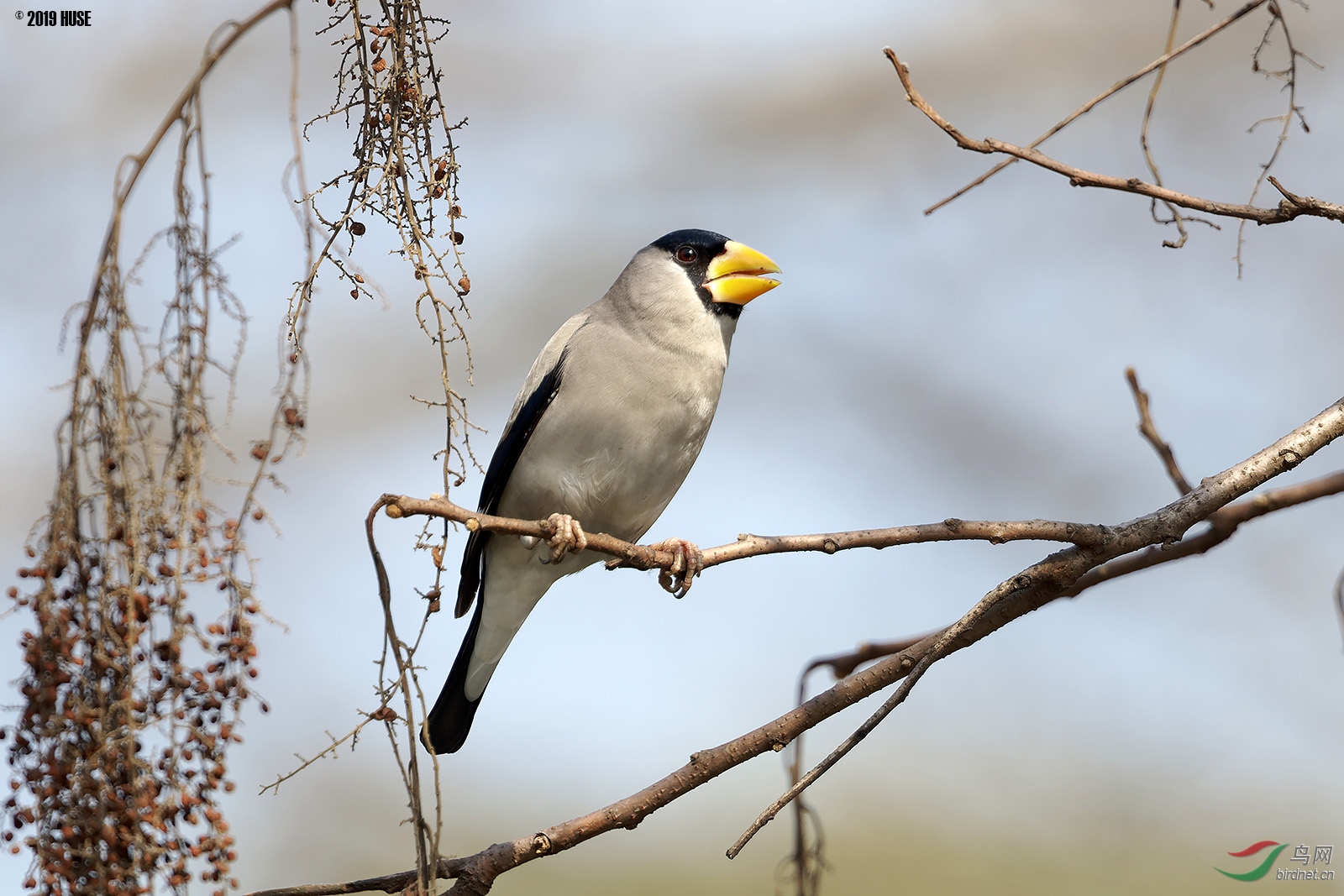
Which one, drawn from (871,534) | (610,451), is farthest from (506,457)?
(871,534)

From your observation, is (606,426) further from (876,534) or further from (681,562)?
(876,534)

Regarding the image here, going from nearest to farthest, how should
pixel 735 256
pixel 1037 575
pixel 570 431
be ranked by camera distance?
pixel 1037 575
pixel 570 431
pixel 735 256

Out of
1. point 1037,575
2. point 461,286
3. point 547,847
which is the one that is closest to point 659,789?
point 547,847

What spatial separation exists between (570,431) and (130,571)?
4.41ft

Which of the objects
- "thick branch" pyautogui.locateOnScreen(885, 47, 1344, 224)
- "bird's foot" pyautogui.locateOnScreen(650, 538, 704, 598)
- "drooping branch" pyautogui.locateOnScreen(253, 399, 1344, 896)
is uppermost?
"thick branch" pyautogui.locateOnScreen(885, 47, 1344, 224)

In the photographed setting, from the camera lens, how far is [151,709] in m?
2.39

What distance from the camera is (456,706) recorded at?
3.84 metres

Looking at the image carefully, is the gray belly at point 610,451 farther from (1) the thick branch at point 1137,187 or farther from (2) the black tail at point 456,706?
(1) the thick branch at point 1137,187

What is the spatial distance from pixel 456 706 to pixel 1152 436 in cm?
247

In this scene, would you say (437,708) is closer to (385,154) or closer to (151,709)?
(151,709)

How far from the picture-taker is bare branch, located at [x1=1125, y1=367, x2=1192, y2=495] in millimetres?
2816

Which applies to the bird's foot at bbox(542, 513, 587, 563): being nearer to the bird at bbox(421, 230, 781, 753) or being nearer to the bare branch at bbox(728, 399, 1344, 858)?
the bird at bbox(421, 230, 781, 753)

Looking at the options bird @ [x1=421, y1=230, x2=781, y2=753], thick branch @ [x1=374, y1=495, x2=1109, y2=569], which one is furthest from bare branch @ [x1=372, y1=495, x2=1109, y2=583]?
bird @ [x1=421, y1=230, x2=781, y2=753]

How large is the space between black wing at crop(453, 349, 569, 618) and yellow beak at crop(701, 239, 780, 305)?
1.85ft
